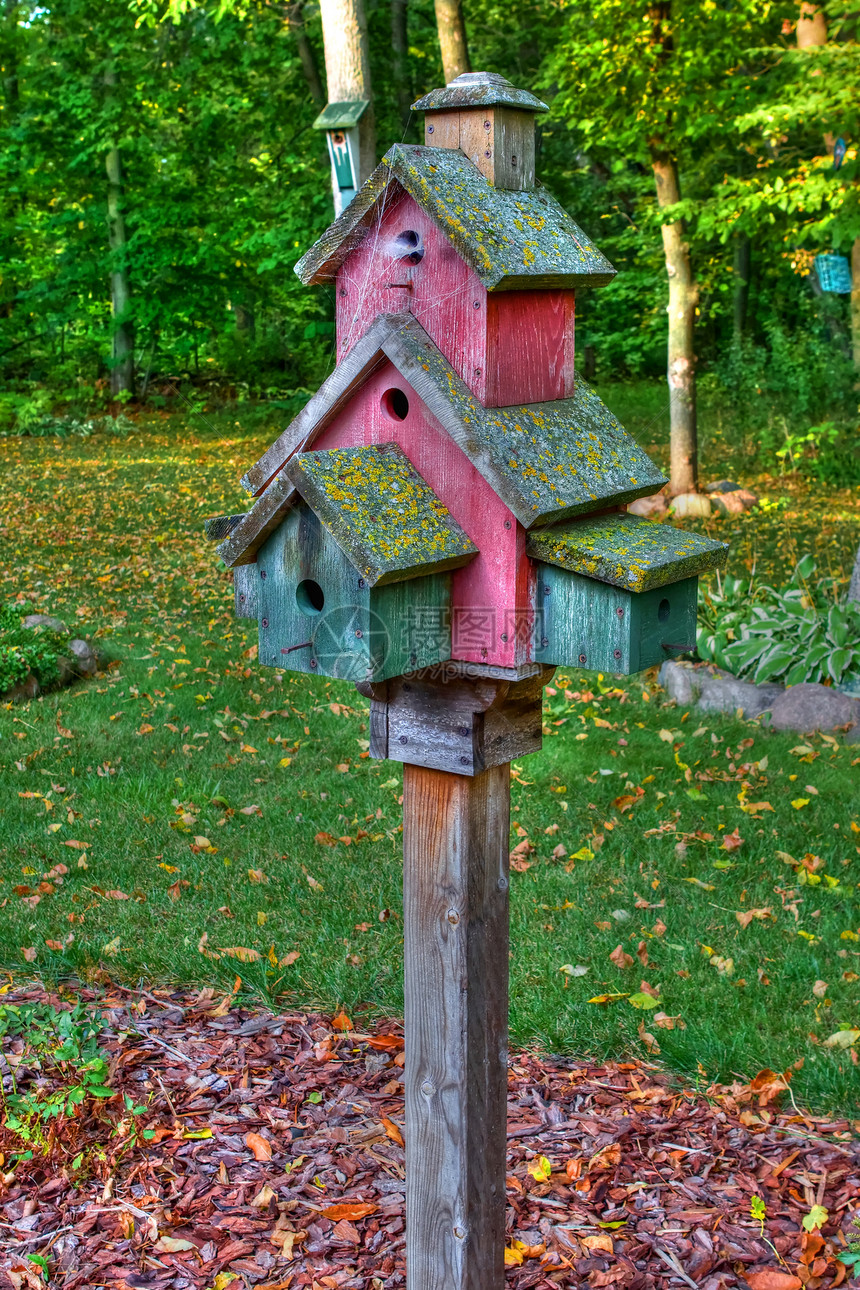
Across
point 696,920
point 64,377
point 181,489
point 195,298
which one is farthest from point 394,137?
point 696,920

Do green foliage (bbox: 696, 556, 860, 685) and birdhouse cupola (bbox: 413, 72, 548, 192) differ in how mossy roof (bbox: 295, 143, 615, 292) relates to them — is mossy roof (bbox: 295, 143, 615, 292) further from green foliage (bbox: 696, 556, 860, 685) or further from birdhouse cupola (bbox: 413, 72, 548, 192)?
green foliage (bbox: 696, 556, 860, 685)

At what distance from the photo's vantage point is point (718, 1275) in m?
2.96

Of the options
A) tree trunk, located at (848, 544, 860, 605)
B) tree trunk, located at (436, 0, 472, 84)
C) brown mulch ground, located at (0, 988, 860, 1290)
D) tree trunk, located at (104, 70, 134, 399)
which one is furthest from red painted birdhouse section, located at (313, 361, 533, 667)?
tree trunk, located at (104, 70, 134, 399)

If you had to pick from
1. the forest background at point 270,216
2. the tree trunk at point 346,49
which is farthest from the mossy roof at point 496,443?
the forest background at point 270,216

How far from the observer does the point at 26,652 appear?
750 centimetres

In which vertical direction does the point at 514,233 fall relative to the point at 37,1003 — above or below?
above

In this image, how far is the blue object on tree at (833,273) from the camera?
14898 mm

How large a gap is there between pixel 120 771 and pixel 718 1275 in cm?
422

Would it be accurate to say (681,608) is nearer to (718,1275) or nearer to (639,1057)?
(718,1275)

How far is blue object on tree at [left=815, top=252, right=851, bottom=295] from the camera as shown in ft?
48.9

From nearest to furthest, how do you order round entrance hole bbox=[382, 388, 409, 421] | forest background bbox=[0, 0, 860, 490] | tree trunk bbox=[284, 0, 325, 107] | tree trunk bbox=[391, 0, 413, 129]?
round entrance hole bbox=[382, 388, 409, 421], forest background bbox=[0, 0, 860, 490], tree trunk bbox=[284, 0, 325, 107], tree trunk bbox=[391, 0, 413, 129]

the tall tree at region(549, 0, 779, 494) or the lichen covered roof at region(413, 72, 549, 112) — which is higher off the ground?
the tall tree at region(549, 0, 779, 494)

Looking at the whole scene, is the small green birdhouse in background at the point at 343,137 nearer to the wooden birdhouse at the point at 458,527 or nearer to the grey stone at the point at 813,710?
the grey stone at the point at 813,710

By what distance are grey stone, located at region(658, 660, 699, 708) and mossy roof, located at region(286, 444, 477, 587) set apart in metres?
5.39
